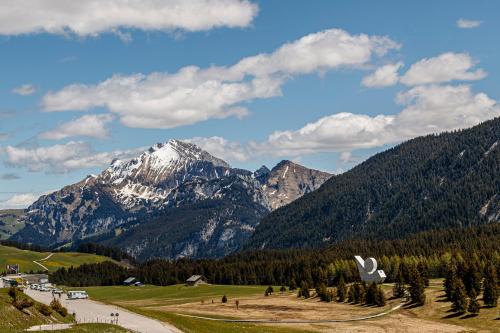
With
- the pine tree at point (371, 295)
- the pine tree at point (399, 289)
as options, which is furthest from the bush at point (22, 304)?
the pine tree at point (399, 289)

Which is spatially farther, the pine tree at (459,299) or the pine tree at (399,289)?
the pine tree at (399,289)

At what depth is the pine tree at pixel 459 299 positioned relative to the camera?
122688 millimetres

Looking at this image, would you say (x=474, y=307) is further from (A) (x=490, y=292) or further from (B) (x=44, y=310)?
(B) (x=44, y=310)

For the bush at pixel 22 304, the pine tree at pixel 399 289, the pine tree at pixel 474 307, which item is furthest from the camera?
the pine tree at pixel 399 289

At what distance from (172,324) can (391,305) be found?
7917 centimetres

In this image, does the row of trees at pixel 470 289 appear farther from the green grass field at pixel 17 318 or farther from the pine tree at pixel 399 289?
the green grass field at pixel 17 318

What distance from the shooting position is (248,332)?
87.4 metres

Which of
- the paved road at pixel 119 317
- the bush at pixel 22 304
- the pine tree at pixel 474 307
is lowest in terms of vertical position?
the pine tree at pixel 474 307

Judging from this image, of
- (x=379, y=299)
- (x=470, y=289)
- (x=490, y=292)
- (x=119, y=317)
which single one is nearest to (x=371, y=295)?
(x=379, y=299)

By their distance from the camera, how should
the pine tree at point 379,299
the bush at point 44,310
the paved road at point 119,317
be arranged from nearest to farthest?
the bush at point 44,310 → the paved road at point 119,317 → the pine tree at point 379,299

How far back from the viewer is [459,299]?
123750 mm

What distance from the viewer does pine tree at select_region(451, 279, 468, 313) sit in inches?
4830

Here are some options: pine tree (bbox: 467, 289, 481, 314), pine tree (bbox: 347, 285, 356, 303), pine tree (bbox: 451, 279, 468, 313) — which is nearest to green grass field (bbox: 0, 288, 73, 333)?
pine tree (bbox: 451, 279, 468, 313)

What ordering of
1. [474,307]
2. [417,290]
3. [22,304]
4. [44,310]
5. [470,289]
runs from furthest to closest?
[417,290], [470,289], [474,307], [44,310], [22,304]
